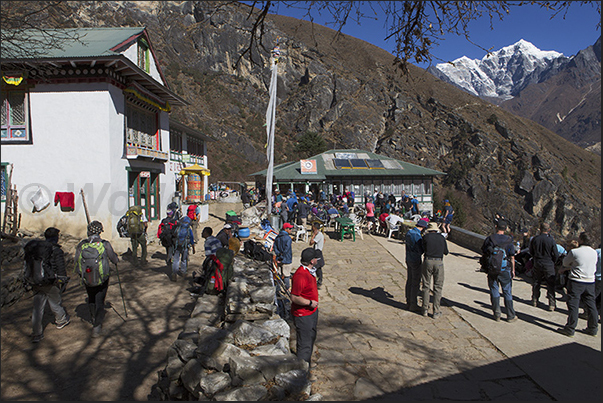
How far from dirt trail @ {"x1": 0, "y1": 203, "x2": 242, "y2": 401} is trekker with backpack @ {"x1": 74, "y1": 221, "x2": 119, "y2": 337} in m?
0.36

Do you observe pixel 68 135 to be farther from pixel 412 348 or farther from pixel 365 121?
pixel 365 121

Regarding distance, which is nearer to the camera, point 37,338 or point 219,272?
point 37,338

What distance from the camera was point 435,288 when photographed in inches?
243

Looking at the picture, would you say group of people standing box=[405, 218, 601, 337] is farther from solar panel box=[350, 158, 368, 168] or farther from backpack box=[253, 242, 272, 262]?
solar panel box=[350, 158, 368, 168]

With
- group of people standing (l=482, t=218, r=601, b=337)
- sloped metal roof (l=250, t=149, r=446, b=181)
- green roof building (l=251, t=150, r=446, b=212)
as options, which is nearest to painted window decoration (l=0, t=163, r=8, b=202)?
group of people standing (l=482, t=218, r=601, b=337)

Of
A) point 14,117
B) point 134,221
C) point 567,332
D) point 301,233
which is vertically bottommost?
point 567,332

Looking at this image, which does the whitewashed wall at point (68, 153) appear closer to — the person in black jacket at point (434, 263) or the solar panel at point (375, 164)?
the person in black jacket at point (434, 263)

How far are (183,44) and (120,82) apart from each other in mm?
73779

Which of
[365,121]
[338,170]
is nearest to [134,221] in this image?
[338,170]

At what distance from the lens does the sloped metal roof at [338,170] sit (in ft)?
91.1

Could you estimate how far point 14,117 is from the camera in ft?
37.1

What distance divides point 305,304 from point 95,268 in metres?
3.06

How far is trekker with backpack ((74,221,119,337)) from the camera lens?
4.92 meters

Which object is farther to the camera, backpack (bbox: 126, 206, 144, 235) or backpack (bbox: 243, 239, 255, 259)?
backpack (bbox: 126, 206, 144, 235)
